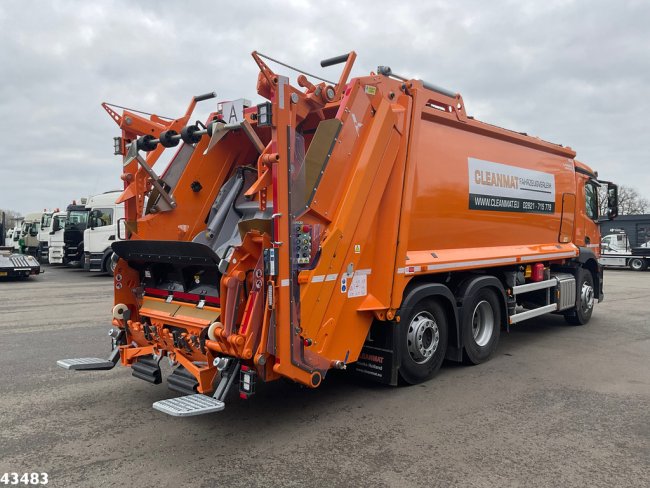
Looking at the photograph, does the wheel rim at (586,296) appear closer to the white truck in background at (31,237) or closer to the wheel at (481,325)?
the wheel at (481,325)

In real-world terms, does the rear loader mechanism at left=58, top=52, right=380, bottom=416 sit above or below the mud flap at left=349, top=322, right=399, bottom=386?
above

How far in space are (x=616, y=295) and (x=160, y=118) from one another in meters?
12.7

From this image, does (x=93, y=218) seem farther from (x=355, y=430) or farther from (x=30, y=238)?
(x=355, y=430)

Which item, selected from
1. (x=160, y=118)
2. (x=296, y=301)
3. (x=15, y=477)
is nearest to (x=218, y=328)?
(x=296, y=301)

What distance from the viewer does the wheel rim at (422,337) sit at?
5.23 metres

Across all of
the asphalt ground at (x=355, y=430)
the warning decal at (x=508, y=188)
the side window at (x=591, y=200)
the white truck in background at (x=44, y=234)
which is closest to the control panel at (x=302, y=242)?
the asphalt ground at (x=355, y=430)

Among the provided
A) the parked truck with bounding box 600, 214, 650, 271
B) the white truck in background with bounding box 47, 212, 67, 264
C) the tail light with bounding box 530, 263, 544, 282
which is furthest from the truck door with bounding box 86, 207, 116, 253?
the parked truck with bounding box 600, 214, 650, 271

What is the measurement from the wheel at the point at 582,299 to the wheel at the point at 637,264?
17.4 m

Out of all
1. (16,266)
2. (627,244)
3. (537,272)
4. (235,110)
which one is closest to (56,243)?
(16,266)

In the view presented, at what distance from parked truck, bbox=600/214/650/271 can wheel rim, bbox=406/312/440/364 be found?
19740 millimetres

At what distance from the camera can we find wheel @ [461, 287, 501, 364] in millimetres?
5988

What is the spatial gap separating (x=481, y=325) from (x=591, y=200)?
450 centimetres

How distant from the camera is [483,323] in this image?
6473 millimetres

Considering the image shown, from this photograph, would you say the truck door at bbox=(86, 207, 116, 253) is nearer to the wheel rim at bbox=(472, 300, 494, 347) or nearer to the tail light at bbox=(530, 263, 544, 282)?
the tail light at bbox=(530, 263, 544, 282)
